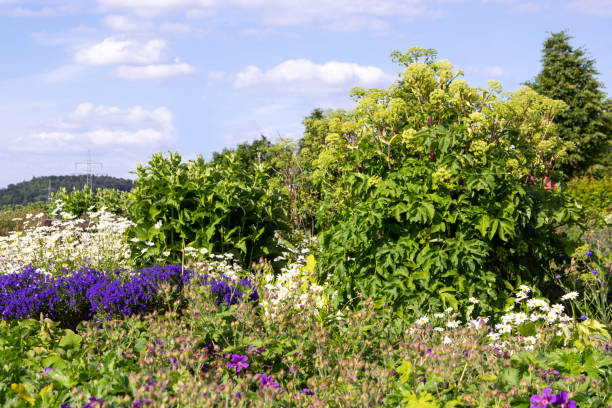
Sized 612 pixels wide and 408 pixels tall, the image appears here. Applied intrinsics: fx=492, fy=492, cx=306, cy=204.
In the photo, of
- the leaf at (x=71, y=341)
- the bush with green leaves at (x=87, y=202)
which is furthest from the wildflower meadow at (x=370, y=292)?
the bush with green leaves at (x=87, y=202)

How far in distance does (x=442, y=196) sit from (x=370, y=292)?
113 cm

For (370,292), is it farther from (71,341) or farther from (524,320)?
(71,341)

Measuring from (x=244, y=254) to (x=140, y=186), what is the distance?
6.45 feet

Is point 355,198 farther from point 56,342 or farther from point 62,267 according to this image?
point 62,267

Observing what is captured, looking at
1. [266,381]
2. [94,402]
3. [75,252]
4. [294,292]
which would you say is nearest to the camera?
[94,402]

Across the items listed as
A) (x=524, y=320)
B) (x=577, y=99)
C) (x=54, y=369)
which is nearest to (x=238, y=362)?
(x=54, y=369)

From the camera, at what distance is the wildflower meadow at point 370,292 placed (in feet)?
9.01

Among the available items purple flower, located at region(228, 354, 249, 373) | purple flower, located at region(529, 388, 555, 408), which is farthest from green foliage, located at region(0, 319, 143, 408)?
purple flower, located at region(529, 388, 555, 408)

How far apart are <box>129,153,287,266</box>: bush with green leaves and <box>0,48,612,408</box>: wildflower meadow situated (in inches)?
1.3

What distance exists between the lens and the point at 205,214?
6508mm

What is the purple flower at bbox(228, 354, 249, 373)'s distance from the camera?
9.62 feet

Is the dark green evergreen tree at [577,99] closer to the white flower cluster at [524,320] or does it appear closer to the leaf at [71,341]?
the white flower cluster at [524,320]

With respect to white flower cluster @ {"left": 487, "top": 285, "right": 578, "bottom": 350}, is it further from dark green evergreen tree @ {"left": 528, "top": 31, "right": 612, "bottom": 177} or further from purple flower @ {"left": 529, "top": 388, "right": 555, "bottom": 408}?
dark green evergreen tree @ {"left": 528, "top": 31, "right": 612, "bottom": 177}

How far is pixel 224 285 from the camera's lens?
461 cm
